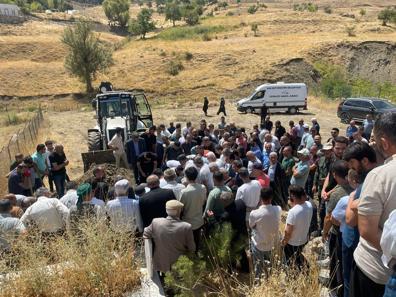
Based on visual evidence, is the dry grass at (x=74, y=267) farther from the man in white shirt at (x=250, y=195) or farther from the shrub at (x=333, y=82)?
the shrub at (x=333, y=82)

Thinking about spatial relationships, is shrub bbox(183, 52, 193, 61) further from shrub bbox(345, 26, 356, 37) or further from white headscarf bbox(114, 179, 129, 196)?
white headscarf bbox(114, 179, 129, 196)

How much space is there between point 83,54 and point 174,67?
9.32 metres

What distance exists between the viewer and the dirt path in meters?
21.0

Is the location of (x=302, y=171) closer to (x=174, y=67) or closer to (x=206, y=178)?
(x=206, y=178)

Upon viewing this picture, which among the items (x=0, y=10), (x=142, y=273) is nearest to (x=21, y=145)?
(x=142, y=273)

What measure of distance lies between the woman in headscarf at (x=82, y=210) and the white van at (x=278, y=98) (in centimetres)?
2413

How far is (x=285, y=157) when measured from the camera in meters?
9.24

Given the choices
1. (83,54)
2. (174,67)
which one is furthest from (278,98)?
(83,54)

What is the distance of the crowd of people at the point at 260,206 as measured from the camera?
3.05 metres

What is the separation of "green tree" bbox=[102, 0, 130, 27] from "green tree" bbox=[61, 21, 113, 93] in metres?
47.9

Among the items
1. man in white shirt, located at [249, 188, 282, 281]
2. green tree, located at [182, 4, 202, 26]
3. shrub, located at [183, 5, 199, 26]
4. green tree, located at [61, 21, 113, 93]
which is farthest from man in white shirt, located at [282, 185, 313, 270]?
green tree, located at [182, 4, 202, 26]

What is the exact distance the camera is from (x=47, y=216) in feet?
20.0

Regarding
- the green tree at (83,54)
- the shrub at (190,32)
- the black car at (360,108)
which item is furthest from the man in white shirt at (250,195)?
the shrub at (190,32)

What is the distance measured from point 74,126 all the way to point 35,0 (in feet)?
353
